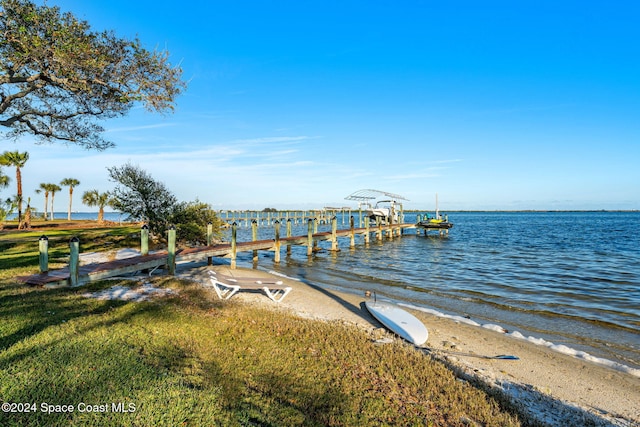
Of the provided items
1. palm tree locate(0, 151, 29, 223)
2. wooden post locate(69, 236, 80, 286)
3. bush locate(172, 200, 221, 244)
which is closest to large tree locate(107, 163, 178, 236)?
bush locate(172, 200, 221, 244)

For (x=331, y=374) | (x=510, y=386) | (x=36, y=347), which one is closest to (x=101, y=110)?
(x=36, y=347)

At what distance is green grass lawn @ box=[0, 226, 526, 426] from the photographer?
388 centimetres

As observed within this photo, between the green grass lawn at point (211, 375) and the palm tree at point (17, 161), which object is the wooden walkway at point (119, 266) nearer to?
the green grass lawn at point (211, 375)

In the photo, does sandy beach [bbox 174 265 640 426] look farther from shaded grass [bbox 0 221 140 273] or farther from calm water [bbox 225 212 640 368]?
shaded grass [bbox 0 221 140 273]

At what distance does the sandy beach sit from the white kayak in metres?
0.21

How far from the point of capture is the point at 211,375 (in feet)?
15.7

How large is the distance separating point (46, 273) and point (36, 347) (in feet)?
20.4

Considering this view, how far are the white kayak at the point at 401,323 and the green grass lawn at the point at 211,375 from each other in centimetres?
76

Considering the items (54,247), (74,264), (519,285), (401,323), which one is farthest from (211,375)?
(54,247)

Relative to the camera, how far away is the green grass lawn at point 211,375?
3.88m

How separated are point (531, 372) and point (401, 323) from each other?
273cm

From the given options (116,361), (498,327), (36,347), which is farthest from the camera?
(498,327)

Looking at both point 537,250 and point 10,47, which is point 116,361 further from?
point 537,250

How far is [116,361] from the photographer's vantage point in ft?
16.2
